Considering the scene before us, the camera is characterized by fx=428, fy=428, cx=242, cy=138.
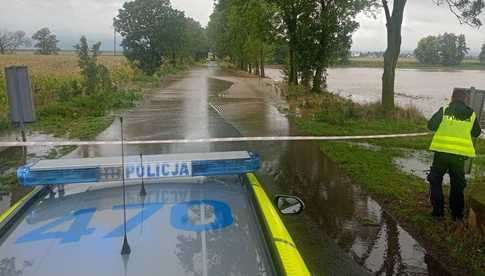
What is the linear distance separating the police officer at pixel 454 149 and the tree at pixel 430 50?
11511 cm

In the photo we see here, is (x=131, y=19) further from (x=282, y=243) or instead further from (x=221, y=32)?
(x=282, y=243)

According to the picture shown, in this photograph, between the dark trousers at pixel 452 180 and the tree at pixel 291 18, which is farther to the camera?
the tree at pixel 291 18

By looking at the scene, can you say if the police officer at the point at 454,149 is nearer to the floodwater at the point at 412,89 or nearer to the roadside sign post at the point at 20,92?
the roadside sign post at the point at 20,92

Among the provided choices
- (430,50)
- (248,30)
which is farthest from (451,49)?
(248,30)

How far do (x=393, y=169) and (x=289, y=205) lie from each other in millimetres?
6040

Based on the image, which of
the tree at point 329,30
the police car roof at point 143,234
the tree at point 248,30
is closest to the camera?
the police car roof at point 143,234

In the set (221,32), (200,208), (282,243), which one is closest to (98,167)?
(200,208)

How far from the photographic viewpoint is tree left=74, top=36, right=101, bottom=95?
18.0 m

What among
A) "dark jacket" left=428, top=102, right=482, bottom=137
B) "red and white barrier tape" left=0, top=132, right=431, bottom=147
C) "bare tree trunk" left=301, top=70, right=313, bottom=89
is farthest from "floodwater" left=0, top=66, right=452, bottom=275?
"bare tree trunk" left=301, top=70, right=313, bottom=89

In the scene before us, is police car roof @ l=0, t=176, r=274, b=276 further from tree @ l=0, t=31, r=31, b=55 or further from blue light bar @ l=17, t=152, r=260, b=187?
tree @ l=0, t=31, r=31, b=55

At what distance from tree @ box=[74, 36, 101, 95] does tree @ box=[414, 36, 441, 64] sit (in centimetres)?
10747

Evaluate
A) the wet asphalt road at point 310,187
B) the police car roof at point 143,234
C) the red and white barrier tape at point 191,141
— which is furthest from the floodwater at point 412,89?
the police car roof at point 143,234

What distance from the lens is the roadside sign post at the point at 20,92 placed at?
954 centimetres

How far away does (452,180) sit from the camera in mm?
5617
